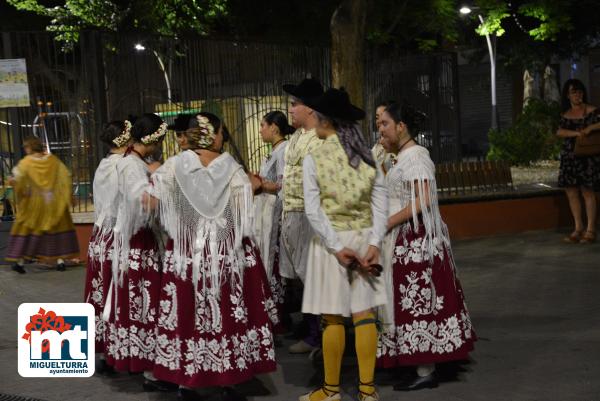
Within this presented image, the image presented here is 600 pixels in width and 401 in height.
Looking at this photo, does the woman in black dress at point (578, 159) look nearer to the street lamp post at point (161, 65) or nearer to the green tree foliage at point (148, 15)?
the street lamp post at point (161, 65)

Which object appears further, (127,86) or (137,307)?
(127,86)

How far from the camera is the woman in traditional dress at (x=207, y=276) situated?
5.24 meters

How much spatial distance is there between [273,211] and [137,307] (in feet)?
5.70

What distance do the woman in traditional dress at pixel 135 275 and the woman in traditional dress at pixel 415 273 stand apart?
150cm

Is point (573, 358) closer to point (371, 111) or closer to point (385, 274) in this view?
point (385, 274)

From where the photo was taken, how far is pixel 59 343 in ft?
Result: 20.4

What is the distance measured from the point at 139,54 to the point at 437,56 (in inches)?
216

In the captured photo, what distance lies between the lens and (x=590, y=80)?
44.8 meters

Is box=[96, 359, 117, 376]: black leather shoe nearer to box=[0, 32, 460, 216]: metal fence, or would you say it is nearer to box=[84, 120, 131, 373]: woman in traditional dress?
box=[84, 120, 131, 373]: woman in traditional dress

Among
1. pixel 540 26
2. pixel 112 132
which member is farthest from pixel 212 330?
pixel 540 26

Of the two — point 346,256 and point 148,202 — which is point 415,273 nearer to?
point 346,256

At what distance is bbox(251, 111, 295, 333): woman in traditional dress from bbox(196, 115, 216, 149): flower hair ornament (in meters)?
1.76

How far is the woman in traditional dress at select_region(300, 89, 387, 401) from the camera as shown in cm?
503

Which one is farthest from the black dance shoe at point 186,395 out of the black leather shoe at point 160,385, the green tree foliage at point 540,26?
the green tree foliage at point 540,26
